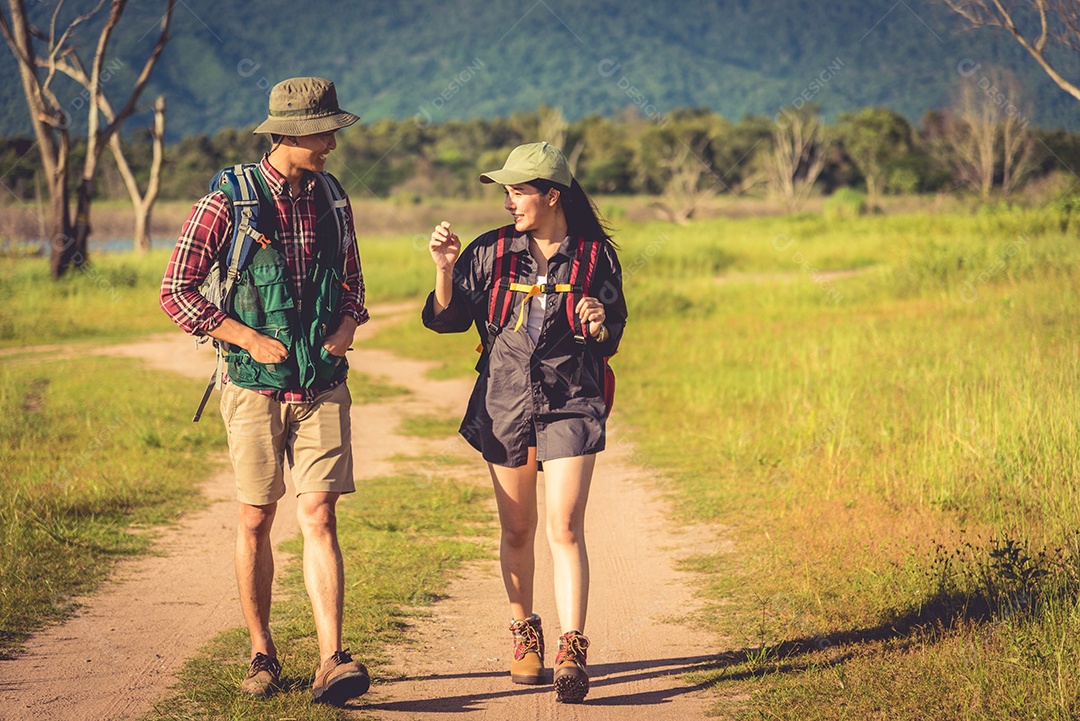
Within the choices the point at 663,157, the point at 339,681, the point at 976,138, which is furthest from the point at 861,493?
the point at 663,157

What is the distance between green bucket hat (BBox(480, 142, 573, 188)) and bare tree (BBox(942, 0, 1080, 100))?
7.32 metres

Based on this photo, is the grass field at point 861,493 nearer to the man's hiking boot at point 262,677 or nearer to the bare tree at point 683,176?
the man's hiking boot at point 262,677

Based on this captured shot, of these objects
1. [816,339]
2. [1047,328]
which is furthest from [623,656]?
[816,339]

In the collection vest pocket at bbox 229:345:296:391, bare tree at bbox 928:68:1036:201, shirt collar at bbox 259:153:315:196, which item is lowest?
vest pocket at bbox 229:345:296:391

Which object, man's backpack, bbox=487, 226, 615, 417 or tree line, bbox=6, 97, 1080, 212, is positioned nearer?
man's backpack, bbox=487, 226, 615, 417

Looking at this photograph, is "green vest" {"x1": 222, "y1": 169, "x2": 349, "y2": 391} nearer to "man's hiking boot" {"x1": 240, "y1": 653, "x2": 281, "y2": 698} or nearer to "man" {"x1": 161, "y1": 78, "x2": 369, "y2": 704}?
"man" {"x1": 161, "y1": 78, "x2": 369, "y2": 704}

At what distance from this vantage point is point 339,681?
4109 mm

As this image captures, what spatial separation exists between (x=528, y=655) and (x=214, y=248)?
184 cm

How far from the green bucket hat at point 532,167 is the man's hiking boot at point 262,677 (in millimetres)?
1857

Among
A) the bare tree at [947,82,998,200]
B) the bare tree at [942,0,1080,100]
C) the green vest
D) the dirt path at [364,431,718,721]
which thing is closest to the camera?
the green vest

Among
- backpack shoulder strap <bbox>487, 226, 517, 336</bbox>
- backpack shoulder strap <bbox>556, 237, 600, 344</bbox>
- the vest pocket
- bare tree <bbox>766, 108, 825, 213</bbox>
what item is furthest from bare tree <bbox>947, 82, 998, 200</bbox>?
the vest pocket

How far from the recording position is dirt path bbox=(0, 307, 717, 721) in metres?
4.37

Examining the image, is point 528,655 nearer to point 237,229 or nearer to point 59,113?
point 237,229

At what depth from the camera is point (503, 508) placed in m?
4.56
